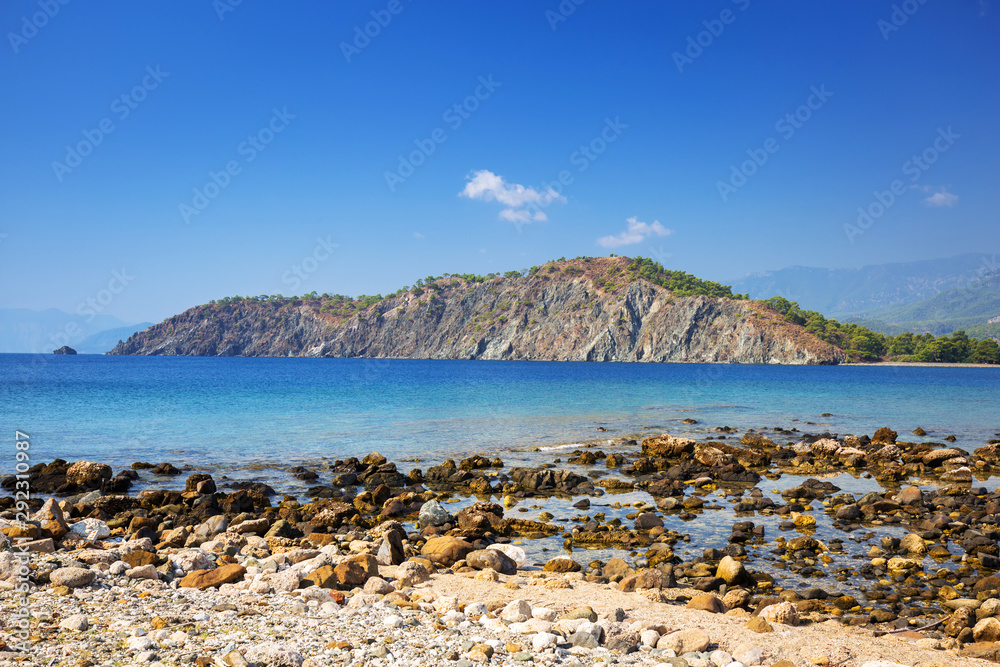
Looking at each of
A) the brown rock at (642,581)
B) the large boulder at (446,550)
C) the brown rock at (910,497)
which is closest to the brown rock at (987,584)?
the brown rock at (642,581)

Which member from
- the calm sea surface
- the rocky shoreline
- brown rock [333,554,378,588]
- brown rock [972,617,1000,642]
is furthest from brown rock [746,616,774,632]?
brown rock [333,554,378,588]

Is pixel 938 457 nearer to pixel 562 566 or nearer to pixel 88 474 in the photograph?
pixel 562 566

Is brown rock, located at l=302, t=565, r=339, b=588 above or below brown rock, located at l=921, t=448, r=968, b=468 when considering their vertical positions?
above

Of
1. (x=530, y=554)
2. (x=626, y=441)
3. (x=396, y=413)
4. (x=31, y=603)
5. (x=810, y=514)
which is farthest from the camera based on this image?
(x=396, y=413)

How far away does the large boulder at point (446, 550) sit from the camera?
11.9 metres

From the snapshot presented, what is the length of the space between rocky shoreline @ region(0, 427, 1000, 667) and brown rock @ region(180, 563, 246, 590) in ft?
0.10

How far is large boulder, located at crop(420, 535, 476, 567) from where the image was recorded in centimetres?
1187

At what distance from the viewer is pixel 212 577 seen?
9453 mm

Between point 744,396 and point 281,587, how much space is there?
61.6 metres

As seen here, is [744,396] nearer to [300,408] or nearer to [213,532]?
[300,408]

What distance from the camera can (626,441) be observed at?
30.8 metres

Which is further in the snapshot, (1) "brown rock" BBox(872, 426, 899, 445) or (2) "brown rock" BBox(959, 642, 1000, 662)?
(1) "brown rock" BBox(872, 426, 899, 445)

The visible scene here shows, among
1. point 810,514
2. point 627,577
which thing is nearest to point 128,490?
point 627,577

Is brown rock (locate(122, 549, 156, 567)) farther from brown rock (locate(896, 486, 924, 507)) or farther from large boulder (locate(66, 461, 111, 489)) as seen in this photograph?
brown rock (locate(896, 486, 924, 507))
